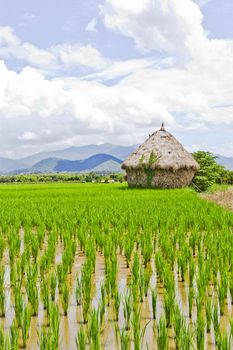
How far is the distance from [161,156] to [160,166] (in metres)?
0.66

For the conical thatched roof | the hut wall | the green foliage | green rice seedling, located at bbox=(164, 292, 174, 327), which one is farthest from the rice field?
the green foliage

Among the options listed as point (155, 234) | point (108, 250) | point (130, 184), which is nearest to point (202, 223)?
point (155, 234)

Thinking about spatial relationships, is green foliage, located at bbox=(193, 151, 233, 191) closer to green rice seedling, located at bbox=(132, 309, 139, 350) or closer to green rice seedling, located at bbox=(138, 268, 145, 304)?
green rice seedling, located at bbox=(138, 268, 145, 304)

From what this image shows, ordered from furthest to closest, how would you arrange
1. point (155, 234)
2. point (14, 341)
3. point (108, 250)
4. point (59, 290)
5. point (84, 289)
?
point (155, 234) < point (108, 250) < point (59, 290) < point (84, 289) < point (14, 341)

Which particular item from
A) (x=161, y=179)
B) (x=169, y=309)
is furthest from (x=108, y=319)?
(x=161, y=179)

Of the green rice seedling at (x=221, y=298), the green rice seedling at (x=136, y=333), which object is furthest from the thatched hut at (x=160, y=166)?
the green rice seedling at (x=136, y=333)

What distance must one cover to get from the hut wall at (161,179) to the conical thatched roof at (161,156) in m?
0.32

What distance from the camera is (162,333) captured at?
2424 millimetres

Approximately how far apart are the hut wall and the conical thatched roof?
324 millimetres

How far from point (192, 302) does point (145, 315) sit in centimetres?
38

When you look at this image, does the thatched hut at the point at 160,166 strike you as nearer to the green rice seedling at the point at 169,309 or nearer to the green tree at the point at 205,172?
the green tree at the point at 205,172

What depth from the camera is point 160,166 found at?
18.8 metres

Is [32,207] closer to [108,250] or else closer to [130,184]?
[108,250]

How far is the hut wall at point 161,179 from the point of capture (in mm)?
19188
